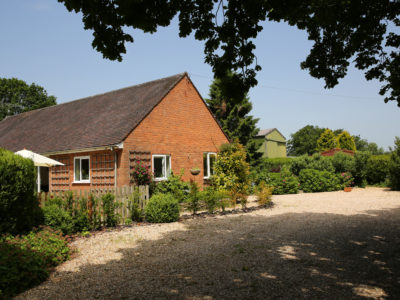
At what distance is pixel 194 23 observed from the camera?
16.9 feet

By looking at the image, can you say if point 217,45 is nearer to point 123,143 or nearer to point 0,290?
point 0,290

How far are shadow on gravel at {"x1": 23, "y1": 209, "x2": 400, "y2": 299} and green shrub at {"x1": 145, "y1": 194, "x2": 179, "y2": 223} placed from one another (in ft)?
5.53

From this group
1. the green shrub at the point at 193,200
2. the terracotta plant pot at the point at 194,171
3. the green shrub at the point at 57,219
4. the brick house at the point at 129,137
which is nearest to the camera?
the green shrub at the point at 57,219

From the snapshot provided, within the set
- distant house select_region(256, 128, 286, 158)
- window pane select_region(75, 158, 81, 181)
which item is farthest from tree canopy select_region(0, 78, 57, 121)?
window pane select_region(75, 158, 81, 181)

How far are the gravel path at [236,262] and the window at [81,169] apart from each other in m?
8.44

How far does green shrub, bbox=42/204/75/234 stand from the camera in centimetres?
790

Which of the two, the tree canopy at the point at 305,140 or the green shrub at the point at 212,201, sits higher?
the tree canopy at the point at 305,140

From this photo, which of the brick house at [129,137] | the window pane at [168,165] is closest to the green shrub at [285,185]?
the brick house at [129,137]

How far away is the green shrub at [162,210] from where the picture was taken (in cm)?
1030

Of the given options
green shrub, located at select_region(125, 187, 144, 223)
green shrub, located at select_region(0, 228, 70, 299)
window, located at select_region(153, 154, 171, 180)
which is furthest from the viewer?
window, located at select_region(153, 154, 171, 180)

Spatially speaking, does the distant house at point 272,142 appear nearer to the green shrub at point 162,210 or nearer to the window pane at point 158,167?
the window pane at point 158,167

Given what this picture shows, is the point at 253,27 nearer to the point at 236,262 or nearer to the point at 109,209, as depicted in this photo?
the point at 236,262

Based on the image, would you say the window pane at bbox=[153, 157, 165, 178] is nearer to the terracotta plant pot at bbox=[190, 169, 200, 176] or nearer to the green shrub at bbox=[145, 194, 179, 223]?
the terracotta plant pot at bbox=[190, 169, 200, 176]

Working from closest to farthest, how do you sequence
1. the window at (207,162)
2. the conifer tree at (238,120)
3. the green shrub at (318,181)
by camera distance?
1. the window at (207,162)
2. the green shrub at (318,181)
3. the conifer tree at (238,120)
